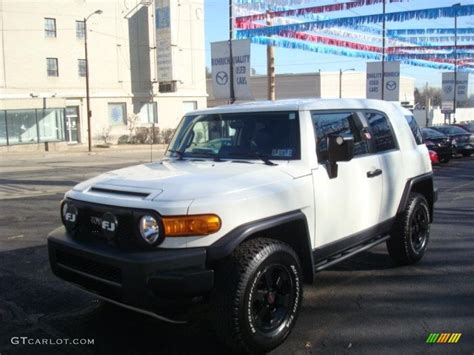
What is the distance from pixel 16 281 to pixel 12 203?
22.0 feet

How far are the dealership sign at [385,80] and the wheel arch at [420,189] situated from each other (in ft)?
71.9

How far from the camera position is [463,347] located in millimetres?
4062

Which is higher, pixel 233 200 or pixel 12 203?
pixel 233 200

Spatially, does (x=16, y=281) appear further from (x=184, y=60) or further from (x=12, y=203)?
(x=184, y=60)

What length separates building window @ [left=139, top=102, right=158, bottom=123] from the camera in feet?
161

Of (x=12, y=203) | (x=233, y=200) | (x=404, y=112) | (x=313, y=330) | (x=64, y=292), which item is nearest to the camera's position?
(x=233, y=200)

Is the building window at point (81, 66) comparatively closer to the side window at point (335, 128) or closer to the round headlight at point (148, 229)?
the side window at point (335, 128)

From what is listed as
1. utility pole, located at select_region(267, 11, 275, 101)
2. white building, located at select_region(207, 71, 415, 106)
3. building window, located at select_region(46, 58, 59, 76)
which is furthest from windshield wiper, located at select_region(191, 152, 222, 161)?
white building, located at select_region(207, 71, 415, 106)

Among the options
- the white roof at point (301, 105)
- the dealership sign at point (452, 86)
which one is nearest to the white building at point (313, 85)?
the dealership sign at point (452, 86)

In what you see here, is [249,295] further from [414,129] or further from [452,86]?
[452,86]

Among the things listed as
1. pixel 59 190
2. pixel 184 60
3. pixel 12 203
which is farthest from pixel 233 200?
pixel 184 60

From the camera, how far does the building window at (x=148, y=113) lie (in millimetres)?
49094

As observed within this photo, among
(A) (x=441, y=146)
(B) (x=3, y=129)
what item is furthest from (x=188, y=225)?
(B) (x=3, y=129)

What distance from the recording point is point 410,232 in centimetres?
606
